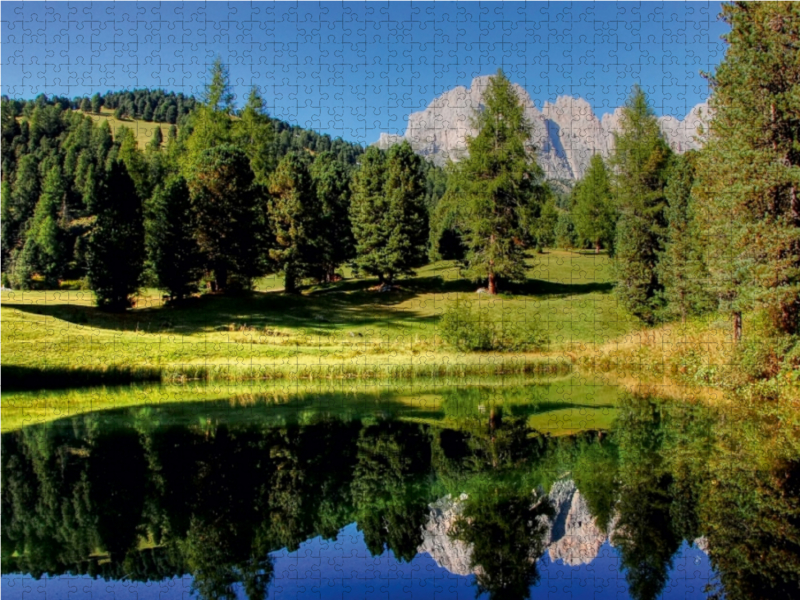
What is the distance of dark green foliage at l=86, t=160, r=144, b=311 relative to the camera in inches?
1759

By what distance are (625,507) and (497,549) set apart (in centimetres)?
247

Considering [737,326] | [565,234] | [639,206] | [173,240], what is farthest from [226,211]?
[565,234]

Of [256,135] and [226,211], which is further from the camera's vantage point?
[256,135]

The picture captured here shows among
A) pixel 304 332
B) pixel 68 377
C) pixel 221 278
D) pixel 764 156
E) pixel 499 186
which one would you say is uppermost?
pixel 499 186

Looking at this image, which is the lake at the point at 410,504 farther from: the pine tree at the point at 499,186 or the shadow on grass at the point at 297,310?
the pine tree at the point at 499,186

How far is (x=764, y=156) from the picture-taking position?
22094 millimetres

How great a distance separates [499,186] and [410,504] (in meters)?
45.1

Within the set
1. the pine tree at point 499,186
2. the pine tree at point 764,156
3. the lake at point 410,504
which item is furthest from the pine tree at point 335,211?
the lake at point 410,504

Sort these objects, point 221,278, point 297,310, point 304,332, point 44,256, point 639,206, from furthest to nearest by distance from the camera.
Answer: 1. point 44,256
2. point 221,278
3. point 297,310
4. point 639,206
5. point 304,332

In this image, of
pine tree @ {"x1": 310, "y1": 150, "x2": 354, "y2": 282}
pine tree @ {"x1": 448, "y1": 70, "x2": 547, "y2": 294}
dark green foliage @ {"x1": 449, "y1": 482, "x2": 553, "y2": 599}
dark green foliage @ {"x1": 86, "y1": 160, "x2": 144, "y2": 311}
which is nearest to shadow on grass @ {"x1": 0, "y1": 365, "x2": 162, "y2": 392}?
dark green foliage @ {"x1": 86, "y1": 160, "x2": 144, "y2": 311}

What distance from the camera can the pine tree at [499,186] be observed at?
175ft

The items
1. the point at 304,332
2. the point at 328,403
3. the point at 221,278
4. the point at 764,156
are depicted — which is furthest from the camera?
the point at 221,278

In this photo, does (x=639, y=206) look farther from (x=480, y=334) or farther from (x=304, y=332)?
(x=304, y=332)

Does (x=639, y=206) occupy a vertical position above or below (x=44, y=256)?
above
